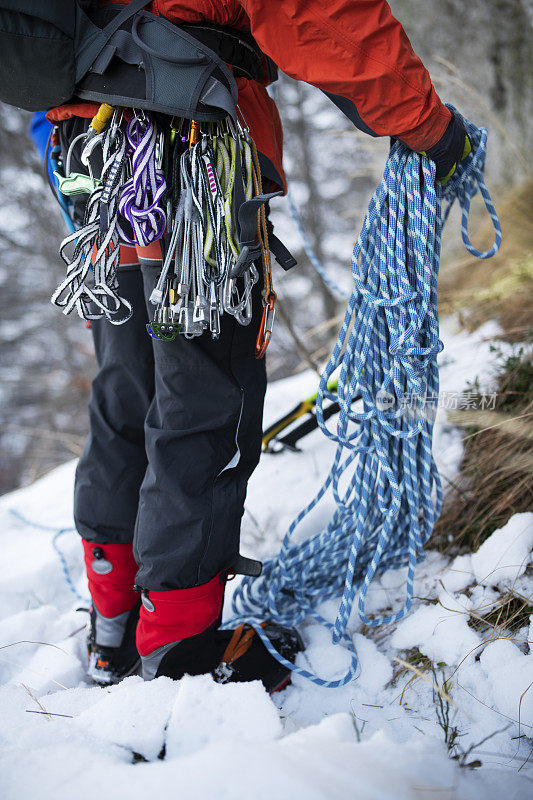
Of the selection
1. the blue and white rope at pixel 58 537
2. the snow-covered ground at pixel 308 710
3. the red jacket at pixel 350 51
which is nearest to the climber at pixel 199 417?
the red jacket at pixel 350 51

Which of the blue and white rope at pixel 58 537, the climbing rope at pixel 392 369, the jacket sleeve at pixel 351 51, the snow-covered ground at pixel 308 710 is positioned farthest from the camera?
the blue and white rope at pixel 58 537

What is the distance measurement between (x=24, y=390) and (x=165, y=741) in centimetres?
785

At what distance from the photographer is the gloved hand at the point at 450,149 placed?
99 centimetres

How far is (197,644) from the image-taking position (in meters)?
1.14

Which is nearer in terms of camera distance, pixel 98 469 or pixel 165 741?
pixel 165 741

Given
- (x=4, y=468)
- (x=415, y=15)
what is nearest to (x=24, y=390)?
(x=4, y=468)

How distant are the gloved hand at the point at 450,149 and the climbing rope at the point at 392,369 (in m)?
0.03

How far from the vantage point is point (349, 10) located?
0.85m

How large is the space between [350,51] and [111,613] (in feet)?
4.38

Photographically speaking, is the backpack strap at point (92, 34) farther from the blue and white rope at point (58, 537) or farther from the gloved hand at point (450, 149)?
the blue and white rope at point (58, 537)

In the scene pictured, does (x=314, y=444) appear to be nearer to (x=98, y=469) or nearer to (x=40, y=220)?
(x=98, y=469)

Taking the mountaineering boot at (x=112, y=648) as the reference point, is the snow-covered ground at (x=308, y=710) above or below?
above

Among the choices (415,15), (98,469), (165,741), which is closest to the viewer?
(165,741)

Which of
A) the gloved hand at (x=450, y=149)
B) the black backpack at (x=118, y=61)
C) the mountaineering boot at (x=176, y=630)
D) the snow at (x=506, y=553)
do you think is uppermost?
the black backpack at (x=118, y=61)
